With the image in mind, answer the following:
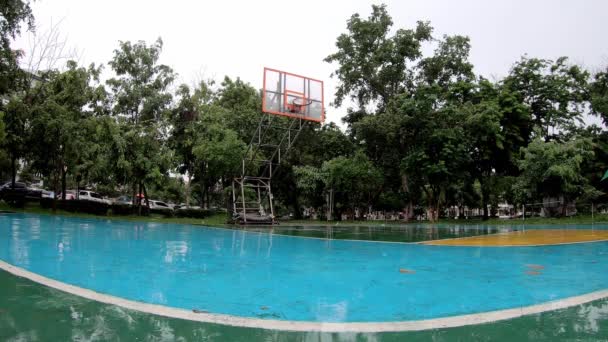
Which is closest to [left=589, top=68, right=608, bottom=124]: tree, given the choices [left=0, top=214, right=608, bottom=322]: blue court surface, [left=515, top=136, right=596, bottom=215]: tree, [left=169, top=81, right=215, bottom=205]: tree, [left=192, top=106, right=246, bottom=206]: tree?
[left=515, top=136, right=596, bottom=215]: tree

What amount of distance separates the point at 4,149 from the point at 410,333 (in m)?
23.1

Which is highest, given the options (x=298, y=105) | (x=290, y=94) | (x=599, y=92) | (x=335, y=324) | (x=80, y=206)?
(x=599, y=92)

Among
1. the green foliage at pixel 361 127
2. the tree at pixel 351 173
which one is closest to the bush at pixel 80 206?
the green foliage at pixel 361 127

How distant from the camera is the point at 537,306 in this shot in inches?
155

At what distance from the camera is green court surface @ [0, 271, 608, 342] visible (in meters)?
2.98

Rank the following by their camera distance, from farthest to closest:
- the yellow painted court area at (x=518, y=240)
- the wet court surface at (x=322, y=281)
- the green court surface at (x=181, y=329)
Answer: the yellow painted court area at (x=518, y=240) → the wet court surface at (x=322, y=281) → the green court surface at (x=181, y=329)

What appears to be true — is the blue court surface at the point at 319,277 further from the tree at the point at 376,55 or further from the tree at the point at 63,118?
the tree at the point at 376,55

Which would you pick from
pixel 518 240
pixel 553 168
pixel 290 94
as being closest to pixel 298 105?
pixel 290 94

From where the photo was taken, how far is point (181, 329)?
3.16 metres

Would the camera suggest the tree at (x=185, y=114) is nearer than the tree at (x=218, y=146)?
No

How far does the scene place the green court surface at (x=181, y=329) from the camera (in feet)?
9.77

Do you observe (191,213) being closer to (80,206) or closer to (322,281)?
(80,206)

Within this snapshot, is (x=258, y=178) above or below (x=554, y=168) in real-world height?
below

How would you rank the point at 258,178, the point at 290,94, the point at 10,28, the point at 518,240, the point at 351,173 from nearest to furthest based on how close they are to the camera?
the point at 518,240 → the point at 10,28 → the point at 290,94 → the point at 258,178 → the point at 351,173
